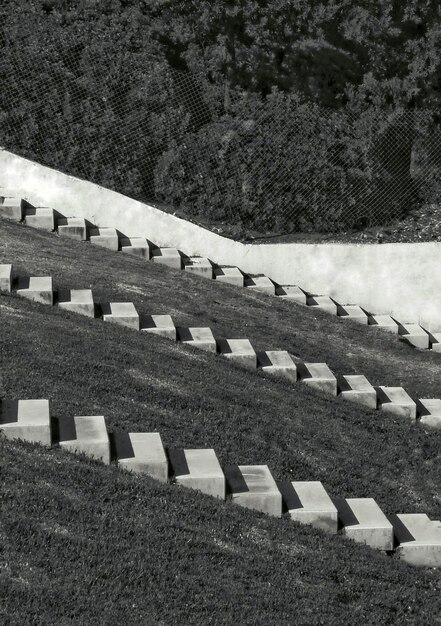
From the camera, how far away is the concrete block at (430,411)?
10.3m

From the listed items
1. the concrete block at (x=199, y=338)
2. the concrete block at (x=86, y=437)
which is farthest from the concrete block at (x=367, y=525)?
the concrete block at (x=199, y=338)

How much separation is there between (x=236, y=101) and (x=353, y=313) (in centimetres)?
329

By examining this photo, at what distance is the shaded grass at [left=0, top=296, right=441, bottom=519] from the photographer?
849 cm

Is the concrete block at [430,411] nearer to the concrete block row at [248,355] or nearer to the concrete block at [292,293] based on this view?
the concrete block row at [248,355]

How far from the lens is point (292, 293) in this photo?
522 inches

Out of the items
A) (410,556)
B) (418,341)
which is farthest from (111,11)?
(410,556)

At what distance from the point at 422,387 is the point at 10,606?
6512mm

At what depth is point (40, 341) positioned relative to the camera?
9.30 meters

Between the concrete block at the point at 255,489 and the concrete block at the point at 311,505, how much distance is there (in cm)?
14

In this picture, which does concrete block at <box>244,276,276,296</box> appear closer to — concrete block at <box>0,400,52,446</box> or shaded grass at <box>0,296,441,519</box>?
shaded grass at <box>0,296,441,519</box>

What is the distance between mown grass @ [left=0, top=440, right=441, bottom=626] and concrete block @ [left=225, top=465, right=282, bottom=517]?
0.13 m

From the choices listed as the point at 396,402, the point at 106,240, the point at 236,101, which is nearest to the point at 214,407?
the point at 396,402

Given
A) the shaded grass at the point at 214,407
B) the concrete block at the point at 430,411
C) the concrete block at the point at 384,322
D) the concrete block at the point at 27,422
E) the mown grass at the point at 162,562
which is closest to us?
the mown grass at the point at 162,562

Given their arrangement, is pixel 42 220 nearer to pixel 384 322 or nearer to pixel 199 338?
pixel 199 338
